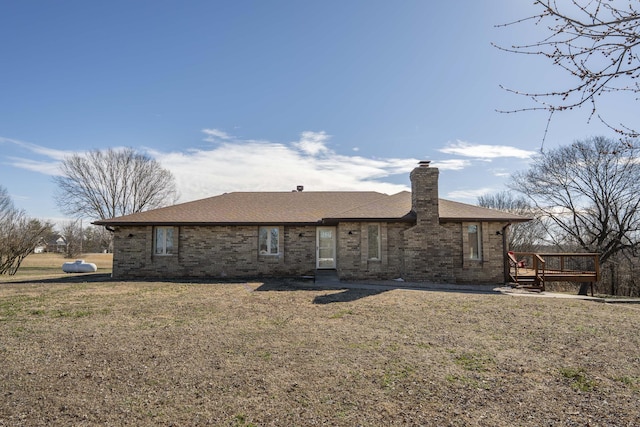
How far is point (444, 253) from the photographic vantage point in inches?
533

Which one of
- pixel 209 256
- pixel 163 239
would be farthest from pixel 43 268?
pixel 209 256

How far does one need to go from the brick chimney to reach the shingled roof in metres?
0.37

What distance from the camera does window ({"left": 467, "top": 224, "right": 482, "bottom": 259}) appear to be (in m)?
14.0

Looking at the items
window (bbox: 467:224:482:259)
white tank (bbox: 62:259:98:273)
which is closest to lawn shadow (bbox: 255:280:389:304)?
window (bbox: 467:224:482:259)

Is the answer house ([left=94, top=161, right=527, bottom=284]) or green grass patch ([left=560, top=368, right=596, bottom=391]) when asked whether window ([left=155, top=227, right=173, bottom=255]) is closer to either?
house ([left=94, top=161, right=527, bottom=284])

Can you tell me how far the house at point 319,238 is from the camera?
1360cm

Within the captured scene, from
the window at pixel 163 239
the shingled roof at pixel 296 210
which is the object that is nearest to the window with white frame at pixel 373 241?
the shingled roof at pixel 296 210

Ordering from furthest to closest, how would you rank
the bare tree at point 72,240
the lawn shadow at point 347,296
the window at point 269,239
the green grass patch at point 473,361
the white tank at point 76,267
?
the bare tree at point 72,240 < the white tank at point 76,267 < the window at point 269,239 < the lawn shadow at point 347,296 < the green grass patch at point 473,361

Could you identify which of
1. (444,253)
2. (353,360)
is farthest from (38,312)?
(444,253)

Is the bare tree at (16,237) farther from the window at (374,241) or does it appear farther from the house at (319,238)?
the window at (374,241)

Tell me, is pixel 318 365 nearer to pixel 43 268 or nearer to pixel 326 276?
pixel 326 276

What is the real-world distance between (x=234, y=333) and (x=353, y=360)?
250 cm

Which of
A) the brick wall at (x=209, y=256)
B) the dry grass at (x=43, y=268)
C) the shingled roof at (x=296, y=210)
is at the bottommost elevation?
the dry grass at (x=43, y=268)

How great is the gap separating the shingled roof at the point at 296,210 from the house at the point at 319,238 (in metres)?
0.05
